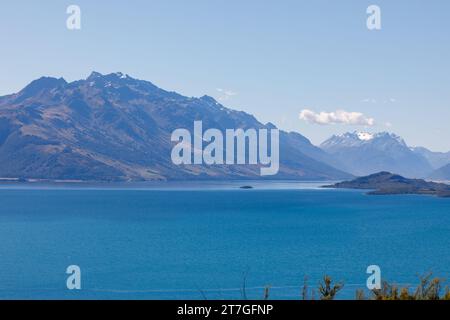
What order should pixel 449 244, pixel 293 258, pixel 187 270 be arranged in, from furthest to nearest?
1. pixel 449 244
2. pixel 293 258
3. pixel 187 270

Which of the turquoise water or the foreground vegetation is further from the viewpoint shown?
the turquoise water

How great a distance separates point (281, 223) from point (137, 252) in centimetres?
7701

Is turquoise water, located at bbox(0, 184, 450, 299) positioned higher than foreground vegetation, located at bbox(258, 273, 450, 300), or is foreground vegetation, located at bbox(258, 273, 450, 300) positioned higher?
foreground vegetation, located at bbox(258, 273, 450, 300)

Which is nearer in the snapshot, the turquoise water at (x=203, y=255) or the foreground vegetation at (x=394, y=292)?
the foreground vegetation at (x=394, y=292)

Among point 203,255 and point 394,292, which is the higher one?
point 394,292

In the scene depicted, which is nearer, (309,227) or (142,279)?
(142,279)

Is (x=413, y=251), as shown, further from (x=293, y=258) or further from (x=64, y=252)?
(x=64, y=252)

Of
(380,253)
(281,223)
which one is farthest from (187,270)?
(281,223)

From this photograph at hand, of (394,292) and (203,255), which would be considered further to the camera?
(203,255)

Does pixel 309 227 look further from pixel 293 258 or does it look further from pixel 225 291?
pixel 225 291

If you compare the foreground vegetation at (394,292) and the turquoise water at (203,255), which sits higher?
the foreground vegetation at (394,292)

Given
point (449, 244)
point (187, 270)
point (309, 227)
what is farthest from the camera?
point (309, 227)

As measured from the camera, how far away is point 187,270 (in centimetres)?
10694
